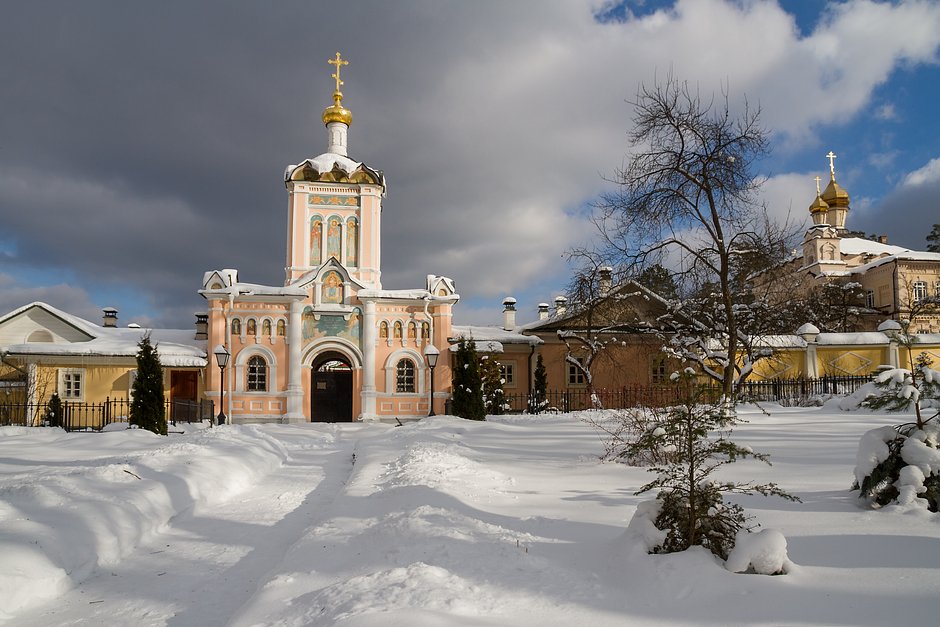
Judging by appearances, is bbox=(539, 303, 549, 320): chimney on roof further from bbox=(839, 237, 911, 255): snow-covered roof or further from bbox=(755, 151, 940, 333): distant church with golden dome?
bbox=(839, 237, 911, 255): snow-covered roof

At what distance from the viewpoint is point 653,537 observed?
4516 millimetres

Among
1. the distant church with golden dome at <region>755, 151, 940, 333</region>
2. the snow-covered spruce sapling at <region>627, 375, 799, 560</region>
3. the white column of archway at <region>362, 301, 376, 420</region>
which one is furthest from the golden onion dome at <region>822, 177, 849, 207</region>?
the snow-covered spruce sapling at <region>627, 375, 799, 560</region>

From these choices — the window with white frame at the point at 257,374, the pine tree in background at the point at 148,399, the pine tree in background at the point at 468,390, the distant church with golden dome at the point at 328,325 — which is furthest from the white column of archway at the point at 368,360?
the pine tree in background at the point at 148,399

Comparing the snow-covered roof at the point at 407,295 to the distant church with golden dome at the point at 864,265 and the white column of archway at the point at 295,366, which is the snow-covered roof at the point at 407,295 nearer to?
the white column of archway at the point at 295,366

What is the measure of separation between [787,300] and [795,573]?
62.6ft

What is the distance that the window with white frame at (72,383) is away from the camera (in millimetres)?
25812

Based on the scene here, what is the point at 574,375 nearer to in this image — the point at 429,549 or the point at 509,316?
the point at 509,316

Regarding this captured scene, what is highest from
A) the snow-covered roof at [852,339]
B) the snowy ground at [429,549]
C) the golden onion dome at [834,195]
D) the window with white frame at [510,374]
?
the golden onion dome at [834,195]

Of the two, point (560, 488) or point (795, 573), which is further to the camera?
point (560, 488)

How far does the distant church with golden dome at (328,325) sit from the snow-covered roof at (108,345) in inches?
49.0

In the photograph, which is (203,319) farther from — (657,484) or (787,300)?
(657,484)

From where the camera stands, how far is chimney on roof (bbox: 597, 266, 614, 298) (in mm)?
19672

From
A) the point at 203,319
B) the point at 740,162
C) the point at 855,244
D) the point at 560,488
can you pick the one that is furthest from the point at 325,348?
the point at 855,244

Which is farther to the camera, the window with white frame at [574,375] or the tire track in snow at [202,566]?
the window with white frame at [574,375]
